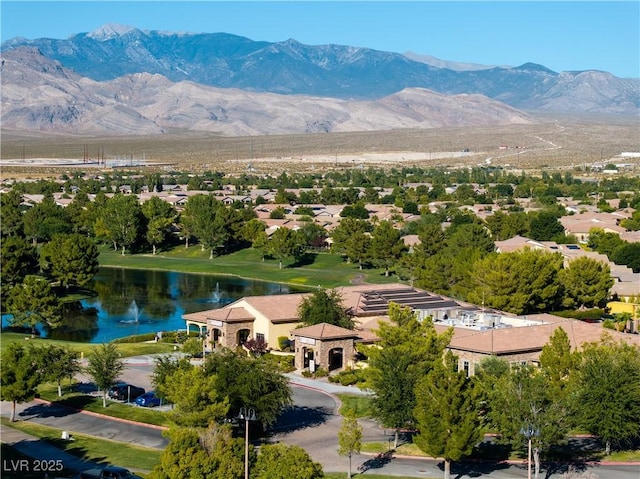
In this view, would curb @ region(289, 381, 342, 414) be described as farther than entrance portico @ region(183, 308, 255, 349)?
No

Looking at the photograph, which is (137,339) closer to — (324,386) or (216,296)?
(324,386)

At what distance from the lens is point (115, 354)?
48.7 m

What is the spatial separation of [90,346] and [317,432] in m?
21.7

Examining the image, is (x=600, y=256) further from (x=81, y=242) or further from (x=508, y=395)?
(x=508, y=395)

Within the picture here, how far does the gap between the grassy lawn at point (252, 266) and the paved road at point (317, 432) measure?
40108 mm

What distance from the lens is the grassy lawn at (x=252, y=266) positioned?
9412 centimetres

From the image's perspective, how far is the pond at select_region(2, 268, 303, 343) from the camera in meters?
72.0

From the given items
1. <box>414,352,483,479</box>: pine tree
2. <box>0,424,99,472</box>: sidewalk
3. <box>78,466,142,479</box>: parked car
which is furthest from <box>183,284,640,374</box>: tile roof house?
<box>78,466,142,479</box>: parked car

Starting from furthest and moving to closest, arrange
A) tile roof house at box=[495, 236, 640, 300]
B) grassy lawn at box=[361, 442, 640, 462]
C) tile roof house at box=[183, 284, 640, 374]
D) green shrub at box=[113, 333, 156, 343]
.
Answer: tile roof house at box=[495, 236, 640, 300], green shrub at box=[113, 333, 156, 343], tile roof house at box=[183, 284, 640, 374], grassy lawn at box=[361, 442, 640, 462]

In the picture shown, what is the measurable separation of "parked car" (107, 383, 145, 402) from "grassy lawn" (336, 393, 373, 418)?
9.45 m

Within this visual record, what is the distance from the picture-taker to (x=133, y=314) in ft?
256

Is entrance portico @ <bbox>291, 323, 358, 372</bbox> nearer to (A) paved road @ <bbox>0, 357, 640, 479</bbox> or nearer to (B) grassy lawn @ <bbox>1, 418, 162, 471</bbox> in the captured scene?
(A) paved road @ <bbox>0, 357, 640, 479</bbox>

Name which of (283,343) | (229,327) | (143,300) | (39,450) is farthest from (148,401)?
(143,300)

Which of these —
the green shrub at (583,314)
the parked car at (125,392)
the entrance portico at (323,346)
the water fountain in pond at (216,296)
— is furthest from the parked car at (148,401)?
the water fountain in pond at (216,296)
